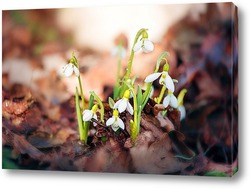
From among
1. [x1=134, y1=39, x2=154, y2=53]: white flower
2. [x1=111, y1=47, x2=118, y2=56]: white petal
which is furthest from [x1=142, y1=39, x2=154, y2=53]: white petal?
[x1=111, y1=47, x2=118, y2=56]: white petal

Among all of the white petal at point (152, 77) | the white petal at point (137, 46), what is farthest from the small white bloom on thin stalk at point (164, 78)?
the white petal at point (137, 46)

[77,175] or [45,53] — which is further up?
[45,53]

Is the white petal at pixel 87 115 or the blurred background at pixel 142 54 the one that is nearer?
the blurred background at pixel 142 54

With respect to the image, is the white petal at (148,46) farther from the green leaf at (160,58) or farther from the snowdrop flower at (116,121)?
the snowdrop flower at (116,121)

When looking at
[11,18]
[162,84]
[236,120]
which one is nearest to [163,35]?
[162,84]

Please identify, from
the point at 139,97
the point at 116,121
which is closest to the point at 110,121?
the point at 116,121

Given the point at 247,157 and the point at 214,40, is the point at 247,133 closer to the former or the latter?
the point at 247,157

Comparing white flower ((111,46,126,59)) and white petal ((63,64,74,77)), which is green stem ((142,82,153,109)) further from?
white petal ((63,64,74,77))
